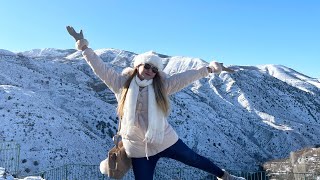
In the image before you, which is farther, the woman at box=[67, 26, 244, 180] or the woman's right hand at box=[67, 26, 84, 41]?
the woman's right hand at box=[67, 26, 84, 41]

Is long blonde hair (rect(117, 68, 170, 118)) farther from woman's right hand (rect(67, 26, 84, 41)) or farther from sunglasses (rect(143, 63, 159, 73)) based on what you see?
woman's right hand (rect(67, 26, 84, 41))

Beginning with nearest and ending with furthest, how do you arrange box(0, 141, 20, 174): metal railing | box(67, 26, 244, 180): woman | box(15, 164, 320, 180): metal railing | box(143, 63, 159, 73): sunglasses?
1. box(67, 26, 244, 180): woman
2. box(143, 63, 159, 73): sunglasses
3. box(15, 164, 320, 180): metal railing
4. box(0, 141, 20, 174): metal railing

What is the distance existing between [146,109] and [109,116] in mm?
34627

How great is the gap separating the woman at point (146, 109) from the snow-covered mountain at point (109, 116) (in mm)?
19868

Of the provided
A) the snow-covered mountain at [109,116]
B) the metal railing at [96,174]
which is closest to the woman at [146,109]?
the metal railing at [96,174]

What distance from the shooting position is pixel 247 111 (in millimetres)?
64500

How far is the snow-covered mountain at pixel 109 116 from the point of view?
2803cm

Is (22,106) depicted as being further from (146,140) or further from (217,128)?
(146,140)

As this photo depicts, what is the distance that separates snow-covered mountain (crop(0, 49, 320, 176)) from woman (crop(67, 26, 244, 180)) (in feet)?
65.2

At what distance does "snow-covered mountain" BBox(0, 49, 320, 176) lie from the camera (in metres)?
28.0

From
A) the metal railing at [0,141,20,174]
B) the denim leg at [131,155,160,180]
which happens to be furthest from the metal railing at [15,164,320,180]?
the denim leg at [131,155,160,180]

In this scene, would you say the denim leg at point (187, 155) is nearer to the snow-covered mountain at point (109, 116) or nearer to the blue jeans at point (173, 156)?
the blue jeans at point (173, 156)

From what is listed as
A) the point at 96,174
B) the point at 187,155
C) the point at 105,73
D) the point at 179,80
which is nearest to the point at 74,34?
the point at 105,73

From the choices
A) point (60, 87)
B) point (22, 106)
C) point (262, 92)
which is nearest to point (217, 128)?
point (60, 87)
